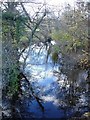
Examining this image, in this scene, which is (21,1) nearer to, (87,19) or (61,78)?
(87,19)

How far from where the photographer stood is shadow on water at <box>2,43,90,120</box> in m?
2.38

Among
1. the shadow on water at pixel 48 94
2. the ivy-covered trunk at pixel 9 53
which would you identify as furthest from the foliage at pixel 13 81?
the shadow on water at pixel 48 94

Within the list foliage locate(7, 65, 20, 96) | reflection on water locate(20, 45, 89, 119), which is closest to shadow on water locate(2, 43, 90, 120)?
reflection on water locate(20, 45, 89, 119)

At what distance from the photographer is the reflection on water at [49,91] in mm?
2387

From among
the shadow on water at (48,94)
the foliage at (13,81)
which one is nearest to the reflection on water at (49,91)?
the shadow on water at (48,94)

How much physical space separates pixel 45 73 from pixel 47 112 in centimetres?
34

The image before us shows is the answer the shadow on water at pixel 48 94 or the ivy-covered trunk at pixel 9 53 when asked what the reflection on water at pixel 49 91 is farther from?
the ivy-covered trunk at pixel 9 53

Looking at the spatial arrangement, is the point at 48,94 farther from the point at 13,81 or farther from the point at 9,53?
the point at 9,53

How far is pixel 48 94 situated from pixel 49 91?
0.04 m

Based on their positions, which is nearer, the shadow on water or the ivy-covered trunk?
the ivy-covered trunk

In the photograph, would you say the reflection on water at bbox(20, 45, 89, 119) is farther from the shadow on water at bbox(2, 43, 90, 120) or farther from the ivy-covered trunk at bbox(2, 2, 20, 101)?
the ivy-covered trunk at bbox(2, 2, 20, 101)

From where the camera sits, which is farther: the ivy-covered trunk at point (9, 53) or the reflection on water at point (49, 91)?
the reflection on water at point (49, 91)

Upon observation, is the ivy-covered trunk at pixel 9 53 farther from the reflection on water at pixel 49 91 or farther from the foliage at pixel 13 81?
the reflection on water at pixel 49 91

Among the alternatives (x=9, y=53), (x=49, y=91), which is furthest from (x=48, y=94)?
(x=9, y=53)
